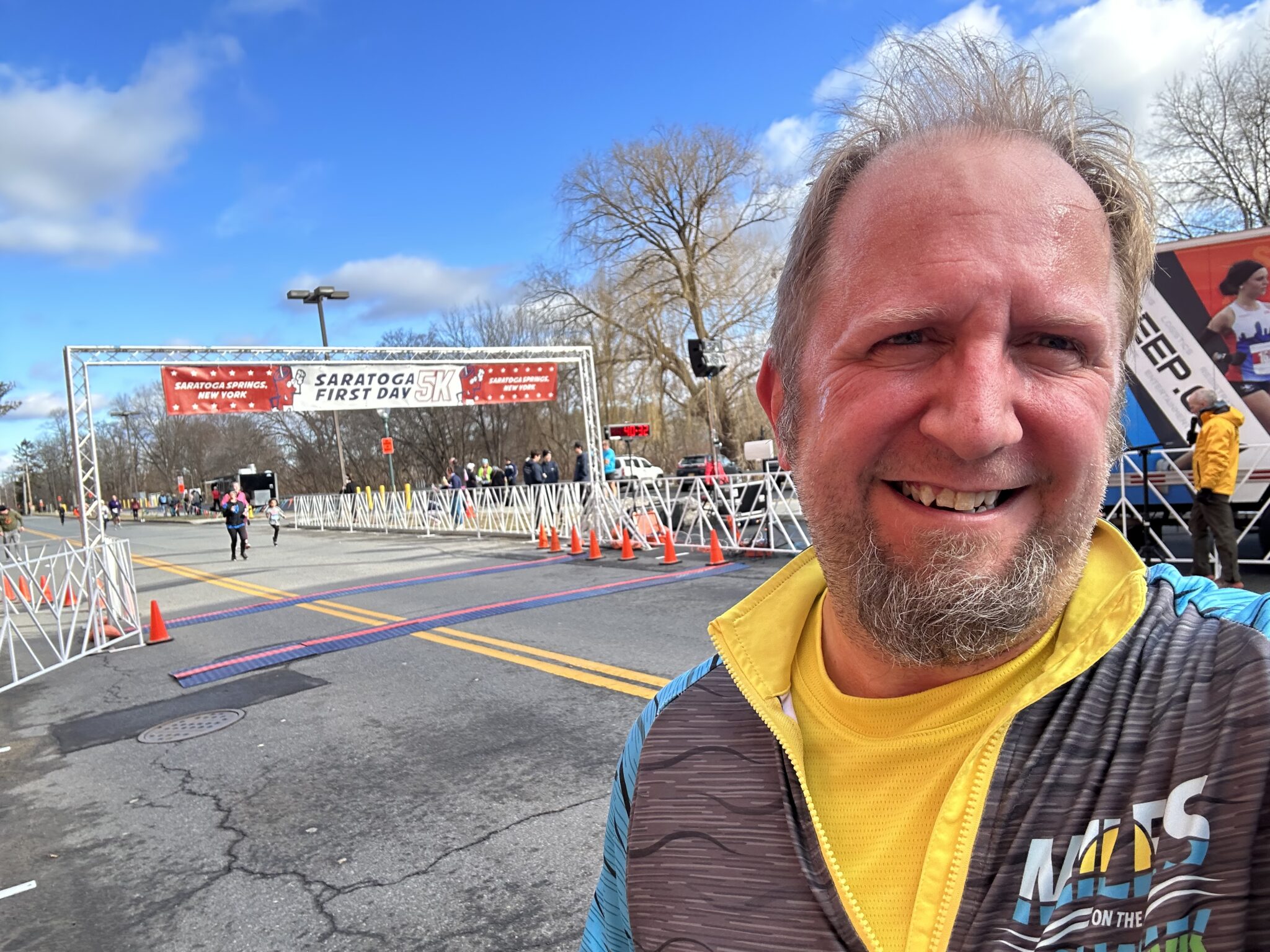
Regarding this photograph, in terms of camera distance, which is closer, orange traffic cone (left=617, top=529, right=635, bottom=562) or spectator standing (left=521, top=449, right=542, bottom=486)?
orange traffic cone (left=617, top=529, right=635, bottom=562)

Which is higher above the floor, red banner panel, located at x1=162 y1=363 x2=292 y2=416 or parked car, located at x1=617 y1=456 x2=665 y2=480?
red banner panel, located at x1=162 y1=363 x2=292 y2=416

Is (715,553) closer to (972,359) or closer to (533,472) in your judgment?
(533,472)

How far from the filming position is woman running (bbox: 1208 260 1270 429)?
27.1 ft

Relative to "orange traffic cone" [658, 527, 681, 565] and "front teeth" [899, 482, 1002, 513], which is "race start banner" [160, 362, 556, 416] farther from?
"front teeth" [899, 482, 1002, 513]

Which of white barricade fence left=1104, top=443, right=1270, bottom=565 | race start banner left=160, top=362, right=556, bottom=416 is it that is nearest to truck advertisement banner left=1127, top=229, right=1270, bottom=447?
white barricade fence left=1104, top=443, right=1270, bottom=565

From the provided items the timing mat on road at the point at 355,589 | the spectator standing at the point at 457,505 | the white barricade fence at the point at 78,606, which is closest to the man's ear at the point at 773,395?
the white barricade fence at the point at 78,606

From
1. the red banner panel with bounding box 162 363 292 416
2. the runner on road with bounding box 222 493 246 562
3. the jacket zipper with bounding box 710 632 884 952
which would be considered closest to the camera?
the jacket zipper with bounding box 710 632 884 952

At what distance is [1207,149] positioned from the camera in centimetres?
2414

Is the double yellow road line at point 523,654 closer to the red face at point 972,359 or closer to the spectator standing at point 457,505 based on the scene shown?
the red face at point 972,359

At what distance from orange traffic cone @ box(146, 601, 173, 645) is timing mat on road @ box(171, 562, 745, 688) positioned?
186 cm

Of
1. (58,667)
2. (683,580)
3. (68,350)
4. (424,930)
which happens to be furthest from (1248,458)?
(68,350)

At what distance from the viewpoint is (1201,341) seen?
8672 millimetres

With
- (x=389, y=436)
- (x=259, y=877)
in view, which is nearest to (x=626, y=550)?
(x=259, y=877)

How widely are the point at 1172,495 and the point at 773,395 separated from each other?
32.4 ft
